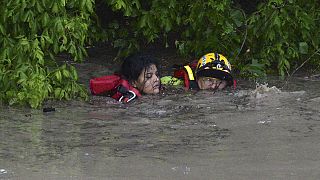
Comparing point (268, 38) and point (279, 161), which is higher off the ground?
point (268, 38)

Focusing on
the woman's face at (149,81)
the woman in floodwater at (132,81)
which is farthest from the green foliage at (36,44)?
the woman's face at (149,81)

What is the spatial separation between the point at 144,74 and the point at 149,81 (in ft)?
0.28

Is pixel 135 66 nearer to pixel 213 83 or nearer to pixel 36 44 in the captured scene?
pixel 213 83

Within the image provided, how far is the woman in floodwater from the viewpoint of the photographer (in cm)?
712

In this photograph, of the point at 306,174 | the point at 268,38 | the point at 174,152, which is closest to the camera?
the point at 306,174

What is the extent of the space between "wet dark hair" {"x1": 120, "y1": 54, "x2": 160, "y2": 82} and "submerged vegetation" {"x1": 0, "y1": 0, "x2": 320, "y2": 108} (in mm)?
479

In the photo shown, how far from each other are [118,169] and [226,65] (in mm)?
3415

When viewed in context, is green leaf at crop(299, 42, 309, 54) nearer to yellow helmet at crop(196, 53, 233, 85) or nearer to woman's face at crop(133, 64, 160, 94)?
yellow helmet at crop(196, 53, 233, 85)

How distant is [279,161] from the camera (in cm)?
454

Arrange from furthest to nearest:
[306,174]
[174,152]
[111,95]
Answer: [111,95], [174,152], [306,174]

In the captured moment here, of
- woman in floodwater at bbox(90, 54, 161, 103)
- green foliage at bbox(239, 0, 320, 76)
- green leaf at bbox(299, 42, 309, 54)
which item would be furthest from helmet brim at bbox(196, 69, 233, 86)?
green leaf at bbox(299, 42, 309, 54)

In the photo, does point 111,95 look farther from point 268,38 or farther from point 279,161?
point 279,161

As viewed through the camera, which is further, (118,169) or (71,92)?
(71,92)

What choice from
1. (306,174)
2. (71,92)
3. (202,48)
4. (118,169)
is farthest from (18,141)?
(202,48)
